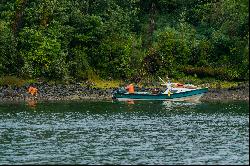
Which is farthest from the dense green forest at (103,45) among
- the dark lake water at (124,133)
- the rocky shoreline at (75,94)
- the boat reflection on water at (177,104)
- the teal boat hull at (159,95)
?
the dark lake water at (124,133)

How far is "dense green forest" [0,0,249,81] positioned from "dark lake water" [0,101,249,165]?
1495 centimetres

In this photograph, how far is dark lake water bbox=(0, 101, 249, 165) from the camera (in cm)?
4770

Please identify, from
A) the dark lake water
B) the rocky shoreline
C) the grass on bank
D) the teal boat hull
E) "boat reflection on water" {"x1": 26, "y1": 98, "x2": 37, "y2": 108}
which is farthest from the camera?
the grass on bank

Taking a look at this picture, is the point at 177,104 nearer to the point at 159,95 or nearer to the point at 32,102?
the point at 159,95

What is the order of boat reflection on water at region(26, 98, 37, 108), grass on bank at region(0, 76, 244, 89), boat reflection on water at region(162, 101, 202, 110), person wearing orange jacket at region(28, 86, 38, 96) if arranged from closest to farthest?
boat reflection on water at region(162, 101, 202, 110) < boat reflection on water at region(26, 98, 37, 108) < person wearing orange jacket at region(28, 86, 38, 96) < grass on bank at region(0, 76, 244, 89)

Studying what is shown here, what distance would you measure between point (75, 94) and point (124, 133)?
105ft

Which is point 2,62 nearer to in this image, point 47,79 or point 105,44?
point 47,79

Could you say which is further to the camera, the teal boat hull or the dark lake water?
the teal boat hull

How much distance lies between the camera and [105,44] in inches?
3957

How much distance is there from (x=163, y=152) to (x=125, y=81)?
166 ft

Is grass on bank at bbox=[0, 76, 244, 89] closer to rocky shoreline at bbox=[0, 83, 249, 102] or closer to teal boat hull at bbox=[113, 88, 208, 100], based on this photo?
rocky shoreline at bbox=[0, 83, 249, 102]

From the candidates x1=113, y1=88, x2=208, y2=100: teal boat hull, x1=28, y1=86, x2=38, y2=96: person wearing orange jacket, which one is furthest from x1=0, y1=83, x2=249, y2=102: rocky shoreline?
x1=113, y1=88, x2=208, y2=100: teal boat hull

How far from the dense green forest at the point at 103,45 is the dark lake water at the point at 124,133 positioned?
1495 centimetres

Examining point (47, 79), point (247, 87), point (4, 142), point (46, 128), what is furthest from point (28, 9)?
point (4, 142)
